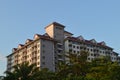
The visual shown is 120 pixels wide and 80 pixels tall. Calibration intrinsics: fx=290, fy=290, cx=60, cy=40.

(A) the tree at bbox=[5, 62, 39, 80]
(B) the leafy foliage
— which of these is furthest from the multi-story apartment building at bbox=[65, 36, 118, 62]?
(A) the tree at bbox=[5, 62, 39, 80]

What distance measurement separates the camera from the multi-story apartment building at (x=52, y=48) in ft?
292

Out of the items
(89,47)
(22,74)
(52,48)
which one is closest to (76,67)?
(22,74)

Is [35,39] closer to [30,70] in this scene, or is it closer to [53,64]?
[53,64]

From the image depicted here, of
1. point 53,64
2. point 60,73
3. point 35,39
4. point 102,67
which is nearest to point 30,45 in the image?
point 35,39

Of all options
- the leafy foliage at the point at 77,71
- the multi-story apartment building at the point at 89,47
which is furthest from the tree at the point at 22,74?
the multi-story apartment building at the point at 89,47

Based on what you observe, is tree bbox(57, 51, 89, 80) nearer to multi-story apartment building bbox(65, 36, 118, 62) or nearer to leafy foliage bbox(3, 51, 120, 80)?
leafy foliage bbox(3, 51, 120, 80)

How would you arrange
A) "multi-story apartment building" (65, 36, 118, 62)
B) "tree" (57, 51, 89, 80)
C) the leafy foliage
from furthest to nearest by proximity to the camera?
"multi-story apartment building" (65, 36, 118, 62) → "tree" (57, 51, 89, 80) → the leafy foliage

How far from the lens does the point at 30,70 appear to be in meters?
43.3

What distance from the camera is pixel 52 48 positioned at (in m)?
91.2

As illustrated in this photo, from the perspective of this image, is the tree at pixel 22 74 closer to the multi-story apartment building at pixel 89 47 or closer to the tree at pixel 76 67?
the tree at pixel 76 67

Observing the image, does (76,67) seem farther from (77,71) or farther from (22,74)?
(22,74)

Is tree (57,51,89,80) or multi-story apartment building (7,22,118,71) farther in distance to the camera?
multi-story apartment building (7,22,118,71)

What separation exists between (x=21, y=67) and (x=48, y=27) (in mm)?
53641

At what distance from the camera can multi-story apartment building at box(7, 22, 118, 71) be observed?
8900 cm
